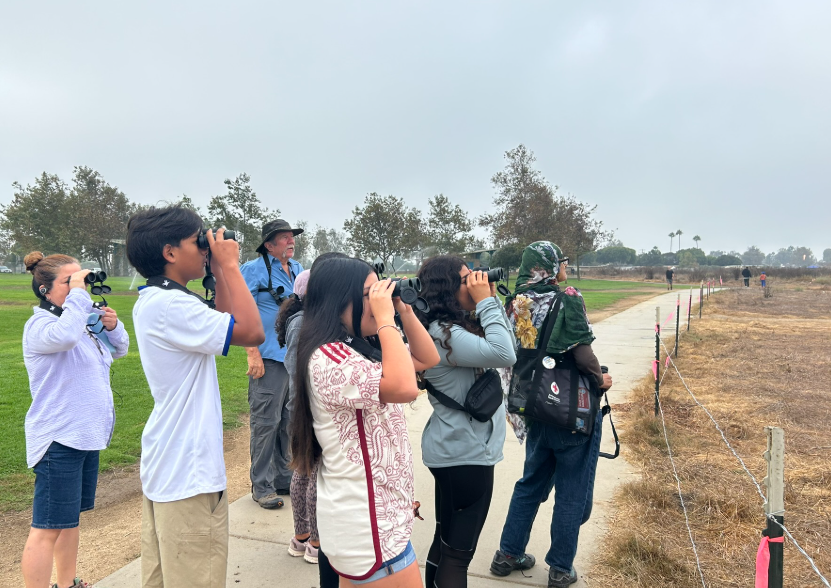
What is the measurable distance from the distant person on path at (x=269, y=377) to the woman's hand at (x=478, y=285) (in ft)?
6.20

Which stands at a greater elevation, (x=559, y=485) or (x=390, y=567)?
(x=390, y=567)

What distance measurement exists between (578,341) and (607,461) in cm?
262

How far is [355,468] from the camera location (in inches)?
68.9

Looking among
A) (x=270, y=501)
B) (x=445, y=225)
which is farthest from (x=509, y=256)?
(x=270, y=501)

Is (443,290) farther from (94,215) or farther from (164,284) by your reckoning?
(94,215)

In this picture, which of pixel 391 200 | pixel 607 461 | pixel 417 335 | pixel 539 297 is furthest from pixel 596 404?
pixel 391 200

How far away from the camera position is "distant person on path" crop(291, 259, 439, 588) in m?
1.73

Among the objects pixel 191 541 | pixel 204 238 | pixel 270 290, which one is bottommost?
pixel 191 541

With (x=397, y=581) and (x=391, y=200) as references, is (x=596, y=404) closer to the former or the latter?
(x=397, y=581)

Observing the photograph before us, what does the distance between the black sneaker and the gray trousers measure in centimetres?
159

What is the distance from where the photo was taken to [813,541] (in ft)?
11.8

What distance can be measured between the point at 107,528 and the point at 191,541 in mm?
2557

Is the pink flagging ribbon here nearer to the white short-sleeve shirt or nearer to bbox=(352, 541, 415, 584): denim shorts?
bbox=(352, 541, 415, 584): denim shorts

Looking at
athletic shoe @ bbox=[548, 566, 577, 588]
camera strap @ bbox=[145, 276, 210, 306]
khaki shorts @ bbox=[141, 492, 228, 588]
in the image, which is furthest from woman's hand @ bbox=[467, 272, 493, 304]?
athletic shoe @ bbox=[548, 566, 577, 588]
